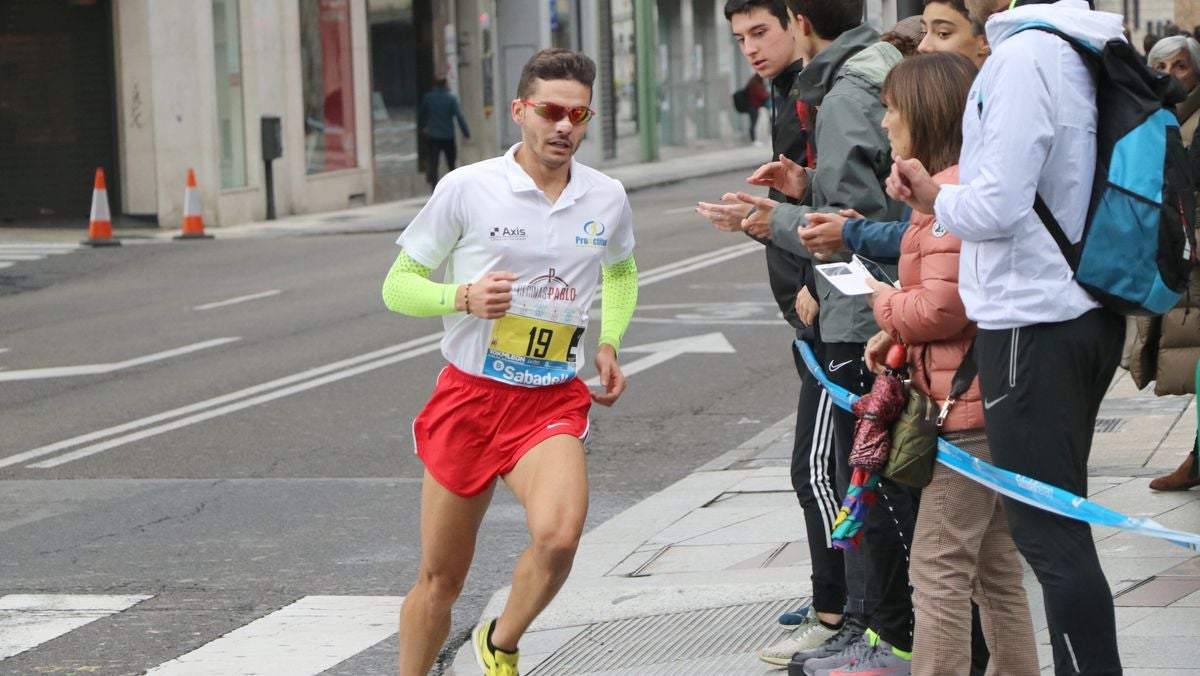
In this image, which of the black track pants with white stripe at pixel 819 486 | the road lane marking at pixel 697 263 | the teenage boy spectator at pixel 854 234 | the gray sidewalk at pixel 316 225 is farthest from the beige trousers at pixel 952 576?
the gray sidewalk at pixel 316 225

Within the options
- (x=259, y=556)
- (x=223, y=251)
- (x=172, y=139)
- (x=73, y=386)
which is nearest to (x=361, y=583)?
(x=259, y=556)

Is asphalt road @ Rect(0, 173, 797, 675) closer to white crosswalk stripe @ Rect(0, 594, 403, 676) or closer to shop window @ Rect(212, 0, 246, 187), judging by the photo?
white crosswalk stripe @ Rect(0, 594, 403, 676)

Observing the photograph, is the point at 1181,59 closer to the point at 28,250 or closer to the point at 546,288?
the point at 546,288

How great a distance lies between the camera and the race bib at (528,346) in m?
5.09

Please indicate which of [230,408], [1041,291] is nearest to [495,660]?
[1041,291]

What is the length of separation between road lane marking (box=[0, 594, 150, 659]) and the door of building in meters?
19.3

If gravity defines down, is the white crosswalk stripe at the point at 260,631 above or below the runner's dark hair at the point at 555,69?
below

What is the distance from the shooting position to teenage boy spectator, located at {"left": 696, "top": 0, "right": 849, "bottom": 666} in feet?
18.2

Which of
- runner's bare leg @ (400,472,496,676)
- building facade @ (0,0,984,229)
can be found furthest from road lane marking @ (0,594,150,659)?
building facade @ (0,0,984,229)

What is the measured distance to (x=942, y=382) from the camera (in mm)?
4672

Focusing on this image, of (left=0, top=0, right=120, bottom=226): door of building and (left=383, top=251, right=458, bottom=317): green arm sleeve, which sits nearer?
(left=383, top=251, right=458, bottom=317): green arm sleeve

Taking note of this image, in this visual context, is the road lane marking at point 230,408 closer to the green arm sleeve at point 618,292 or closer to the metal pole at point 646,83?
the green arm sleeve at point 618,292

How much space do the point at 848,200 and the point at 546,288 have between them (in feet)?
2.70

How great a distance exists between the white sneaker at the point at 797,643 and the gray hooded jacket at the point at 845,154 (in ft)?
2.95
